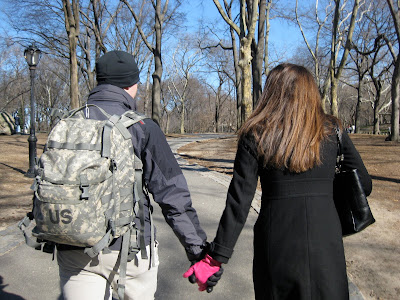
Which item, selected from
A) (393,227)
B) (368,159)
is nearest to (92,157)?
(393,227)

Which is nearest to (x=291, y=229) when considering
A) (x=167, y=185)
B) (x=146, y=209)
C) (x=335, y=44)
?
(x=167, y=185)

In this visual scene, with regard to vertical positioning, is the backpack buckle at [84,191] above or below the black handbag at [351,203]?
above

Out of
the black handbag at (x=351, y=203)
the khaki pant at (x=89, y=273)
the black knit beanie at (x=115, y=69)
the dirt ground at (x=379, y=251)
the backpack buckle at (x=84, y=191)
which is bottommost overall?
the dirt ground at (x=379, y=251)

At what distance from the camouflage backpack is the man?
0.12 metres

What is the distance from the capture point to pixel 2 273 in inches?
141

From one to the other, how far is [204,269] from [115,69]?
122 cm

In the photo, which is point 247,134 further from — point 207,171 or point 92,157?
point 207,171

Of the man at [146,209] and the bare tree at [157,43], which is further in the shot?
the bare tree at [157,43]

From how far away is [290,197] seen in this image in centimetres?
187

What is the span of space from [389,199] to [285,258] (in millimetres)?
6001

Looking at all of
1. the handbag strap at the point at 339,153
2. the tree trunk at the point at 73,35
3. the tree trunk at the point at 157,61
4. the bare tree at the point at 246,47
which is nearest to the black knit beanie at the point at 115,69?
the handbag strap at the point at 339,153

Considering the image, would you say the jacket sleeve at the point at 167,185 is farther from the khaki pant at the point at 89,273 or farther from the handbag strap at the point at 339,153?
the handbag strap at the point at 339,153

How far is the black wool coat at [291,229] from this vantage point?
1.81 metres

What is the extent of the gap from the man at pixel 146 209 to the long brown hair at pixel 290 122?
0.50 m
